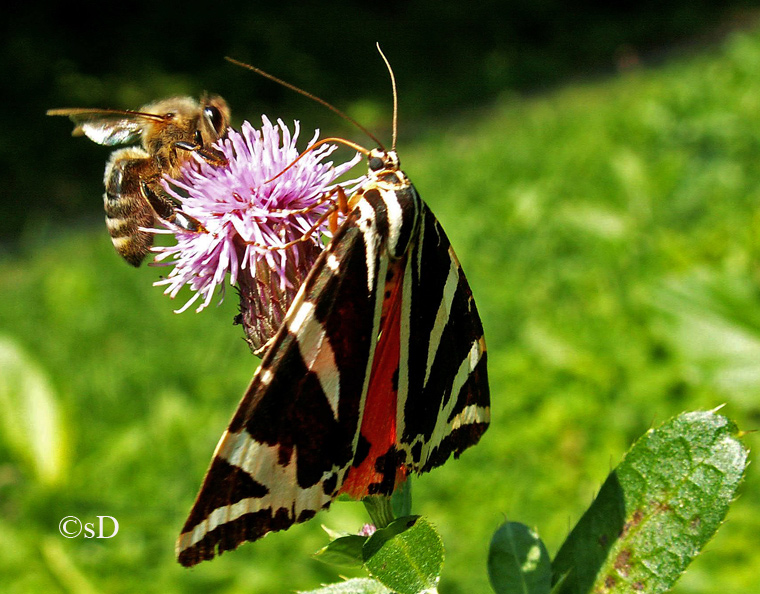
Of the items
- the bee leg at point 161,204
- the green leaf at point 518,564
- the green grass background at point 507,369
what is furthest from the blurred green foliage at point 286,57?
the green leaf at point 518,564

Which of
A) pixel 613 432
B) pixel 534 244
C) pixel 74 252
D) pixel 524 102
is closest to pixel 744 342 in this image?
pixel 613 432

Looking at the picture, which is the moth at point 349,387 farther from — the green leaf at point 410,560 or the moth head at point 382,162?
the green leaf at point 410,560

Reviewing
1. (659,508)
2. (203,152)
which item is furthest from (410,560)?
(203,152)

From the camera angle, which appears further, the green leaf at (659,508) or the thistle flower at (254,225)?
the thistle flower at (254,225)

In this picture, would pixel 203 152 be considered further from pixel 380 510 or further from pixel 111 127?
pixel 380 510

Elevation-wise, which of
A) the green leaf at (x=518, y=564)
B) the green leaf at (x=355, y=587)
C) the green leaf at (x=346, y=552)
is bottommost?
the green leaf at (x=355, y=587)

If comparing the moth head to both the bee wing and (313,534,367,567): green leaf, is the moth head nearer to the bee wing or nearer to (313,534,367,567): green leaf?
the bee wing

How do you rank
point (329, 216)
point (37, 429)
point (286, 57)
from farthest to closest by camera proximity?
point (286, 57)
point (37, 429)
point (329, 216)
